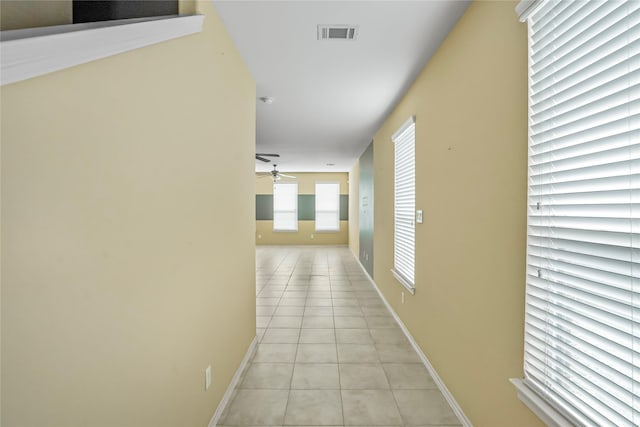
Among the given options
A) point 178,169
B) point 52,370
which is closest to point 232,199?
point 178,169

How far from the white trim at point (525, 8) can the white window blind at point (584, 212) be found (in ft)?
0.04

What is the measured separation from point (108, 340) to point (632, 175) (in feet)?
5.61

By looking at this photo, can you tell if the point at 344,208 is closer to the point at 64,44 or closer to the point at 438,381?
the point at 438,381

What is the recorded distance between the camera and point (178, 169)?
133 cm

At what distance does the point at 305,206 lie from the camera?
10.3 meters

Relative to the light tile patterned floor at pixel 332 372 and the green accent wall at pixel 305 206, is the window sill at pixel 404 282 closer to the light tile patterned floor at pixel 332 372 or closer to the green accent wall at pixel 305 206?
the light tile patterned floor at pixel 332 372

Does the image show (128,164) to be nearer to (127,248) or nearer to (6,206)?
(127,248)

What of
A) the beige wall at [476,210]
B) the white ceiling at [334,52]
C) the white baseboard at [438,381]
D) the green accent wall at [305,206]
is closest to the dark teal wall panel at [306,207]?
the green accent wall at [305,206]

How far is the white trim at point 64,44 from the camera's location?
0.57m

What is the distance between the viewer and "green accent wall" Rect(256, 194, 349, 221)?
10242mm

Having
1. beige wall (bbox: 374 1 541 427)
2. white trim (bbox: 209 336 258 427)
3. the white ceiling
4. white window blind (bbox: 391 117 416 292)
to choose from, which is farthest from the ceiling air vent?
white trim (bbox: 209 336 258 427)

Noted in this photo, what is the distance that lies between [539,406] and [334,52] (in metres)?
2.50

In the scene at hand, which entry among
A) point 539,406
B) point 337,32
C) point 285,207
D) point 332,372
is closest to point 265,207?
point 285,207

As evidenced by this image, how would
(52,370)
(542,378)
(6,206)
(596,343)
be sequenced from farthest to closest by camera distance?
1. (542,378)
2. (596,343)
3. (52,370)
4. (6,206)
